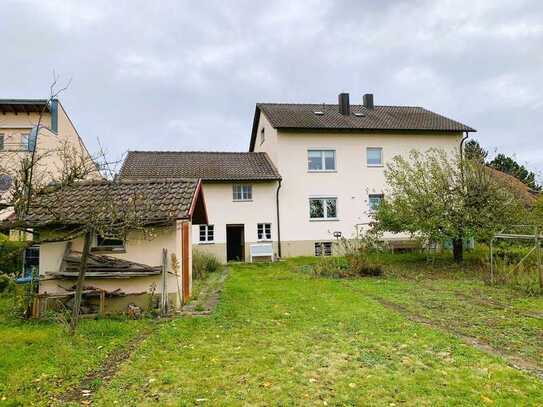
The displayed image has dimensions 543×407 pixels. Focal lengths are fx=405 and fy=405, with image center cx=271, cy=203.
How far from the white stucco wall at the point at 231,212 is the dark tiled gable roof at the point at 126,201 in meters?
12.4

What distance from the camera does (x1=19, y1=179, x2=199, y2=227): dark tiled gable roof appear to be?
9000 mm

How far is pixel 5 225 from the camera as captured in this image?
16.4ft

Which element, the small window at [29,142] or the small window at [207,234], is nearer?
the small window at [29,142]

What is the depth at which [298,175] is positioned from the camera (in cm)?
2497

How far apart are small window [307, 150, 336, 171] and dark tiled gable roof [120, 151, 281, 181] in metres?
2.38

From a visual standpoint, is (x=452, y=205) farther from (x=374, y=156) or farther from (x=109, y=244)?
(x=109, y=244)

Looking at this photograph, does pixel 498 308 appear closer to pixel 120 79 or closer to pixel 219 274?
pixel 219 274

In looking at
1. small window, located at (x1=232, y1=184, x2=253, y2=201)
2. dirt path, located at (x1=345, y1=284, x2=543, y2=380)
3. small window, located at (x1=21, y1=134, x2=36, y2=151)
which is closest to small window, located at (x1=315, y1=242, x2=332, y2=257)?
small window, located at (x1=232, y1=184, x2=253, y2=201)

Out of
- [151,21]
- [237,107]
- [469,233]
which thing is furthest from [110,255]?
[237,107]

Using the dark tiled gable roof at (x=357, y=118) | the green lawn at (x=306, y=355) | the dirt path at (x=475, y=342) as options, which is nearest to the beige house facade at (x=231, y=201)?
the dark tiled gable roof at (x=357, y=118)

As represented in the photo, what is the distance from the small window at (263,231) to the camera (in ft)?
78.8

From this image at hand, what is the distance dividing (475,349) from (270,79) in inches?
756

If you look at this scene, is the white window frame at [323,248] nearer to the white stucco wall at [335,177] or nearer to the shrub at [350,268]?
the white stucco wall at [335,177]

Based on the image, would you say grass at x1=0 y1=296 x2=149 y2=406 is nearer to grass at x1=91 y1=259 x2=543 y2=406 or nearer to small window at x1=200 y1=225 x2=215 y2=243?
grass at x1=91 y1=259 x2=543 y2=406
